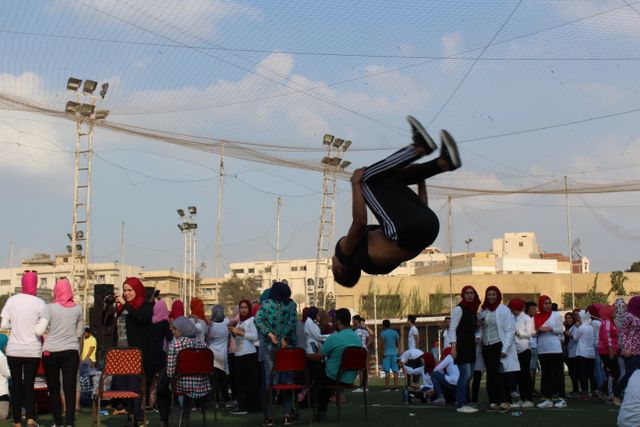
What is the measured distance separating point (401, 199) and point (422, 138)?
600 mm

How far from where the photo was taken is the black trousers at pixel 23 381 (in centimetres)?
1199

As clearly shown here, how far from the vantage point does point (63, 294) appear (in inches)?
475

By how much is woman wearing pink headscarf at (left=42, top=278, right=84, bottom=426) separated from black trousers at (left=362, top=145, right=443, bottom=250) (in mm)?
5137

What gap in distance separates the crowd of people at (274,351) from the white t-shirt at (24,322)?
13 millimetres

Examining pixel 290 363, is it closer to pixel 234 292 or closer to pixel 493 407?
pixel 493 407

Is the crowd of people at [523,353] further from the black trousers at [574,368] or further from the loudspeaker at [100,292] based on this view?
the loudspeaker at [100,292]

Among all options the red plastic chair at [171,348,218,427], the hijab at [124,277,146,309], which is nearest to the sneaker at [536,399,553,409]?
the red plastic chair at [171,348,218,427]

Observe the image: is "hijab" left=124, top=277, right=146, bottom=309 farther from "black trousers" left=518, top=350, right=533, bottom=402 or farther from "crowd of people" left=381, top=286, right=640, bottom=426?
"black trousers" left=518, top=350, right=533, bottom=402

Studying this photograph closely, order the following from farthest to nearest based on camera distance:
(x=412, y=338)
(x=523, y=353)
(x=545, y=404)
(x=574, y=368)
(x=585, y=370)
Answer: (x=412, y=338) < (x=574, y=368) < (x=585, y=370) < (x=523, y=353) < (x=545, y=404)

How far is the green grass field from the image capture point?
13.2 meters

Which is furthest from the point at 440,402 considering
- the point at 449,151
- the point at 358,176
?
the point at 449,151

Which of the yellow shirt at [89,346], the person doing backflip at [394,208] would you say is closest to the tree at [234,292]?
the yellow shirt at [89,346]

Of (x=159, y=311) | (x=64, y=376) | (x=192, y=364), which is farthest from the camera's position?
(x=159, y=311)

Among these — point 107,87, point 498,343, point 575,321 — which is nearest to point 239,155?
point 107,87
